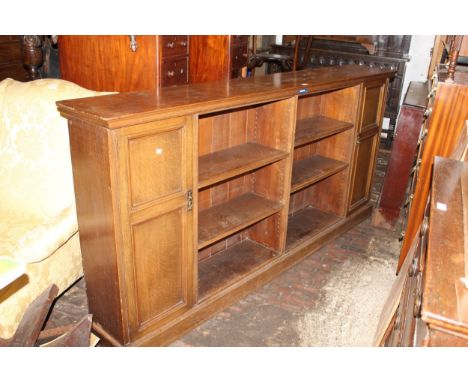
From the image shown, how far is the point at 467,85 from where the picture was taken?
2.41 meters

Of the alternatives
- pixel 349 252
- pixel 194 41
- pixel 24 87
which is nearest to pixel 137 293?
pixel 24 87

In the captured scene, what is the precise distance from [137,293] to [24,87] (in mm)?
1284

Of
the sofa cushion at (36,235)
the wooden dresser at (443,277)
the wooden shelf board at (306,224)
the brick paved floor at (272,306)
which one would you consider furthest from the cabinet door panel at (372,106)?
the sofa cushion at (36,235)

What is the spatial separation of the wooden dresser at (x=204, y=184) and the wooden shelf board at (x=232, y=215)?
0.01 metres

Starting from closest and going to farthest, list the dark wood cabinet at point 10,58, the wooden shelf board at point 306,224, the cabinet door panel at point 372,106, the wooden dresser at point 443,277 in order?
the wooden dresser at point 443,277
the wooden shelf board at point 306,224
the cabinet door panel at point 372,106
the dark wood cabinet at point 10,58

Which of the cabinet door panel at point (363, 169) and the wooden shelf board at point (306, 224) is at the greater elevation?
the cabinet door panel at point (363, 169)

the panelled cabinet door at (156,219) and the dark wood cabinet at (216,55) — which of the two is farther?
the dark wood cabinet at (216,55)

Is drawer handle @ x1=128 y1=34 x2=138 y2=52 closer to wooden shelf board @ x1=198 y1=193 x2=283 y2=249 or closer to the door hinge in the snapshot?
wooden shelf board @ x1=198 y1=193 x2=283 y2=249

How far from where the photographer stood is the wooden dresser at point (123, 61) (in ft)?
11.2

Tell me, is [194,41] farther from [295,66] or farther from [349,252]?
[295,66]

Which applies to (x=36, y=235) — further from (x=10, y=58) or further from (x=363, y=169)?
(x=10, y=58)

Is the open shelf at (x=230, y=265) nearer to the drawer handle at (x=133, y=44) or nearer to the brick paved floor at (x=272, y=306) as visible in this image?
the brick paved floor at (x=272, y=306)

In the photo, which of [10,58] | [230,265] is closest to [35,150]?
[230,265]

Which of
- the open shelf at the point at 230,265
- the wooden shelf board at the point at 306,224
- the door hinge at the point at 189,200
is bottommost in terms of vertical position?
the open shelf at the point at 230,265
